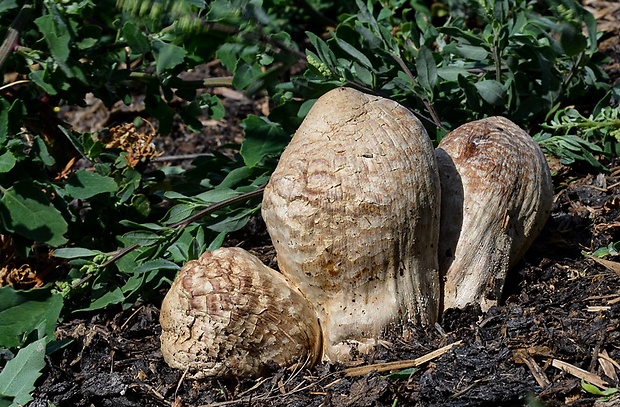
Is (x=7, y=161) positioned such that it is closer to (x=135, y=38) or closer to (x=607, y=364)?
(x=135, y=38)

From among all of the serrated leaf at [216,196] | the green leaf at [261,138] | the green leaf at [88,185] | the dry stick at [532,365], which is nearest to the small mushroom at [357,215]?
the dry stick at [532,365]

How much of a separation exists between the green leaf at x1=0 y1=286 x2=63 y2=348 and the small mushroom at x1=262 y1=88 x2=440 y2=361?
98cm

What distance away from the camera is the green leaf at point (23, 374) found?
8.21 feet

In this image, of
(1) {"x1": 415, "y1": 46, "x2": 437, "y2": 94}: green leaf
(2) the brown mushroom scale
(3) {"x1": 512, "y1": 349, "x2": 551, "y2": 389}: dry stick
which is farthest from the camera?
(1) {"x1": 415, "y1": 46, "x2": 437, "y2": 94}: green leaf

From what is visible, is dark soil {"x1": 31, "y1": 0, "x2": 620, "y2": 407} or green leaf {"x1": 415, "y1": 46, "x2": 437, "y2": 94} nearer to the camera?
dark soil {"x1": 31, "y1": 0, "x2": 620, "y2": 407}

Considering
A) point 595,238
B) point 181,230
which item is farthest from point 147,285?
point 595,238

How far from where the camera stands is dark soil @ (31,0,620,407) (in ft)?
8.02

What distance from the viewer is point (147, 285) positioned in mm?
3342

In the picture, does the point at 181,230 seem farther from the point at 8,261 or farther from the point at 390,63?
the point at 390,63

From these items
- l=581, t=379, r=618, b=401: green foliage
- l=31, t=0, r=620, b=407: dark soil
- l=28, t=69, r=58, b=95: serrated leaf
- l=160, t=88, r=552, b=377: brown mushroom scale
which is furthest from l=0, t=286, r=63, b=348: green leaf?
l=581, t=379, r=618, b=401: green foliage

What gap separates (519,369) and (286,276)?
84cm

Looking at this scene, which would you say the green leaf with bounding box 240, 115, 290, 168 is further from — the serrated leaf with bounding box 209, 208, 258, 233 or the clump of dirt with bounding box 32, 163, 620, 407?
the clump of dirt with bounding box 32, 163, 620, 407

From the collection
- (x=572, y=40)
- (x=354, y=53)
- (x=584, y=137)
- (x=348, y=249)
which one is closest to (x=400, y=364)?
(x=348, y=249)

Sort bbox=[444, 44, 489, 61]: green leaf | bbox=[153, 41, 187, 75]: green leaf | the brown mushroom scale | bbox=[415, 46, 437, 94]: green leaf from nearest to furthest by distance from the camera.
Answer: the brown mushroom scale, bbox=[415, 46, 437, 94]: green leaf, bbox=[153, 41, 187, 75]: green leaf, bbox=[444, 44, 489, 61]: green leaf
